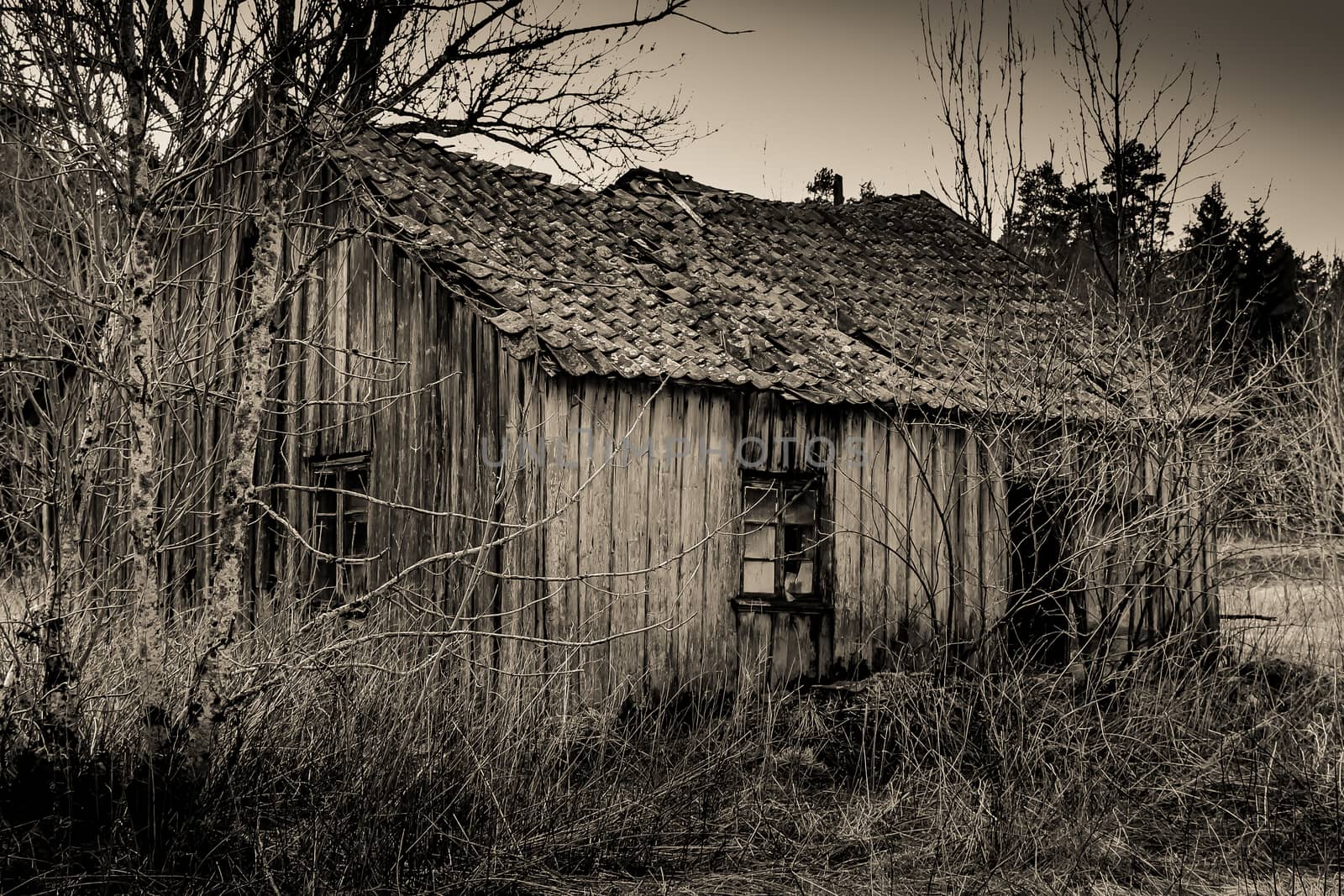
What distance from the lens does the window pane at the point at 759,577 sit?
389 inches

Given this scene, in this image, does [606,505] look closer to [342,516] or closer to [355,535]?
[355,535]

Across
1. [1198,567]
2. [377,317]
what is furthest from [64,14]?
[1198,567]

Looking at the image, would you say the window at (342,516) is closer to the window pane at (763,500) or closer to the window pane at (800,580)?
the window pane at (763,500)

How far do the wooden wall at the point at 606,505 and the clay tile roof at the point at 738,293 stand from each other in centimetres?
35

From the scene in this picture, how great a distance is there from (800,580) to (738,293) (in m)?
3.00

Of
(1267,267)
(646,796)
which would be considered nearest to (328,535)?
(646,796)

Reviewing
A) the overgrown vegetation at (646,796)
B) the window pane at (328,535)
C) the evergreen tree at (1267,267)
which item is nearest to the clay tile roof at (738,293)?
the overgrown vegetation at (646,796)

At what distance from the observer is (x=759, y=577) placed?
32.6 ft

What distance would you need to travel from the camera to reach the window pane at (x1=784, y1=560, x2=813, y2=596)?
1005 cm

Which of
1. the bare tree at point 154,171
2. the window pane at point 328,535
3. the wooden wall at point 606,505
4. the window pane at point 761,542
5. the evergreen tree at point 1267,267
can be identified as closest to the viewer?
the bare tree at point 154,171

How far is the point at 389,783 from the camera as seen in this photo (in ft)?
15.9

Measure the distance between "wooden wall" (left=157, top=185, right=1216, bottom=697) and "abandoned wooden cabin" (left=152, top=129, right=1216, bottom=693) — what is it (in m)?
0.03

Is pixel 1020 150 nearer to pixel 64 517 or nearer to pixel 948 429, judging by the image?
pixel 948 429

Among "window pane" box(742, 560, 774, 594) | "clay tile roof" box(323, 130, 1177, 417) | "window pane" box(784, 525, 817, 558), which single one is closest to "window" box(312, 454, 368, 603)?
"clay tile roof" box(323, 130, 1177, 417)
